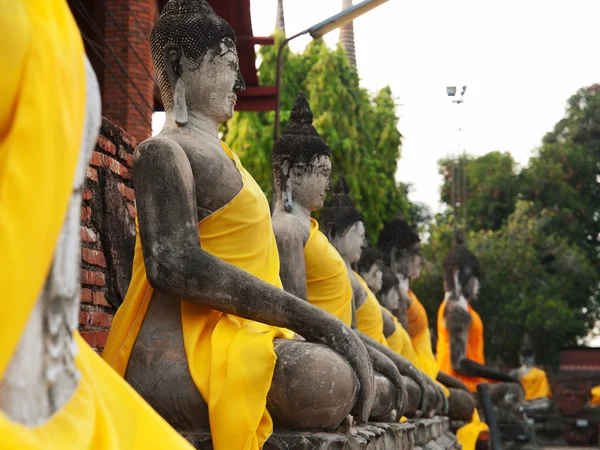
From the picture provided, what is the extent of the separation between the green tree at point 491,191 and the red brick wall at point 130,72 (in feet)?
72.5

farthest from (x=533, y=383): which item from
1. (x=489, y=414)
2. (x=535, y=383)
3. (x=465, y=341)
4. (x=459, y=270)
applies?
(x=489, y=414)

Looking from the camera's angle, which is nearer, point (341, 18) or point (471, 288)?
point (341, 18)

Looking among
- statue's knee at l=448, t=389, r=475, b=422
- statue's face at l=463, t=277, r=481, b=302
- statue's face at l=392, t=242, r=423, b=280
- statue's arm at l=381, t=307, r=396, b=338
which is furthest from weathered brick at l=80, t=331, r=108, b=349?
statue's face at l=463, t=277, r=481, b=302

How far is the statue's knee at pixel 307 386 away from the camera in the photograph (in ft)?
12.1

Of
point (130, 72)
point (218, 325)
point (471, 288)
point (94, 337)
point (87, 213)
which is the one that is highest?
point (130, 72)

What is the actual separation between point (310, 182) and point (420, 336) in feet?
20.1

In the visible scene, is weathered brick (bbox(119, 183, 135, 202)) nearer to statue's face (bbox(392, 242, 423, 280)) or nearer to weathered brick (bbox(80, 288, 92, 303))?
weathered brick (bbox(80, 288, 92, 303))

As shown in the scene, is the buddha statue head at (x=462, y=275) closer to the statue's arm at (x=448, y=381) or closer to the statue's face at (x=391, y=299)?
the statue's arm at (x=448, y=381)

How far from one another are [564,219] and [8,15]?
31661 mm

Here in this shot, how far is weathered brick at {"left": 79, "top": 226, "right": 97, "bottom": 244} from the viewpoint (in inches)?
214

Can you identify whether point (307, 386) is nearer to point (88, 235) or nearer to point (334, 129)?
point (88, 235)

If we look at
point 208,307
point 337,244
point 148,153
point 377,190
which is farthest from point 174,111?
point 377,190

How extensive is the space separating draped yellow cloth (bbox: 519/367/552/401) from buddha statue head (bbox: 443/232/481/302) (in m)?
7.32

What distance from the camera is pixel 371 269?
10.0m
